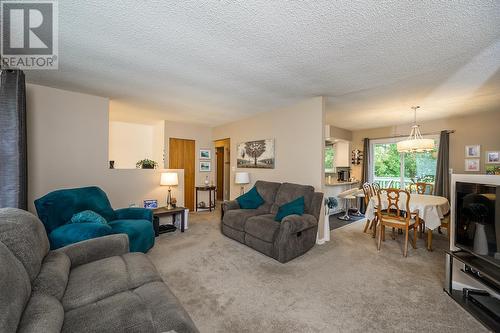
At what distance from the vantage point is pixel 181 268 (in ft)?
8.61

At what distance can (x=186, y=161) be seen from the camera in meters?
5.89

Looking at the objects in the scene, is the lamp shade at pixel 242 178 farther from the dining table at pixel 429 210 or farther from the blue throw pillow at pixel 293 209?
the dining table at pixel 429 210

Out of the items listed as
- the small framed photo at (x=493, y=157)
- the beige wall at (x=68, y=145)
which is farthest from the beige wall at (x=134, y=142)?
the small framed photo at (x=493, y=157)

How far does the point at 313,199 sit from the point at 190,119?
366 centimetres

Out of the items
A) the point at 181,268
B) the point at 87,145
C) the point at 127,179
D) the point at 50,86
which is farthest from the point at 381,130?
the point at 50,86

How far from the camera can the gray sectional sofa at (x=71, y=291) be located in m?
0.97

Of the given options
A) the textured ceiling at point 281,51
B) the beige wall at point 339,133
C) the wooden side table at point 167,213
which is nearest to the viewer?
the textured ceiling at point 281,51

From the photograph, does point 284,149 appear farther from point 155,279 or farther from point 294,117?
point 155,279

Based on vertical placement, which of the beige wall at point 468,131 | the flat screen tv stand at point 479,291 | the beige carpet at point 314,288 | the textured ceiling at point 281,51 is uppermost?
the textured ceiling at point 281,51

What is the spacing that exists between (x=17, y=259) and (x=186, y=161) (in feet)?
15.7

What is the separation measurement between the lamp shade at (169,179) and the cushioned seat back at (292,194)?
2.06 m

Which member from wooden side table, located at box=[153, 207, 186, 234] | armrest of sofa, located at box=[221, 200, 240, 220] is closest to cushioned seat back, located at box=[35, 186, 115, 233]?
wooden side table, located at box=[153, 207, 186, 234]

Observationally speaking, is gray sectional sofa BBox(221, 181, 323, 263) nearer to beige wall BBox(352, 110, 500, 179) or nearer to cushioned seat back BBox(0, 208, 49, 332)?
cushioned seat back BBox(0, 208, 49, 332)

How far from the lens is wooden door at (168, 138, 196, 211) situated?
5.61m
